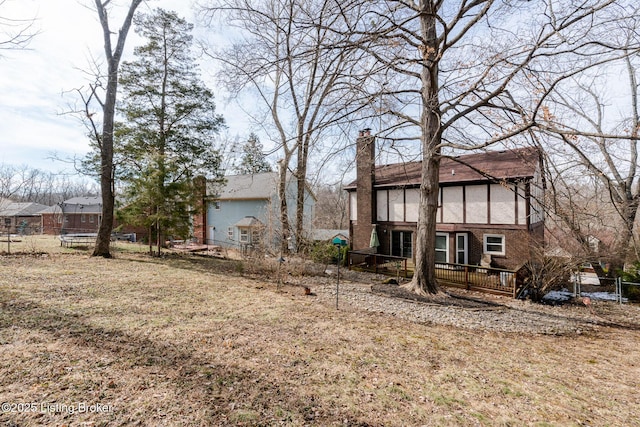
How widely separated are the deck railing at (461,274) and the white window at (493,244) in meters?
1.02

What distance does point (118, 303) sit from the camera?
6508 millimetres

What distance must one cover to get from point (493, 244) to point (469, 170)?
4060mm

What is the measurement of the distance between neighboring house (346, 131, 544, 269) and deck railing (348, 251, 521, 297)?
1.04 meters

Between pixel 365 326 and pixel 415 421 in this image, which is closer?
pixel 415 421

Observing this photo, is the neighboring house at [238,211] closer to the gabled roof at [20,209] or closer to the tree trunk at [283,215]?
the tree trunk at [283,215]

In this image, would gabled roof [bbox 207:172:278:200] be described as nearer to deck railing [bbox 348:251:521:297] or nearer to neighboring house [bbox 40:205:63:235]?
deck railing [bbox 348:251:521:297]

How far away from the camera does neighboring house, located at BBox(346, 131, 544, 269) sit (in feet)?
44.7

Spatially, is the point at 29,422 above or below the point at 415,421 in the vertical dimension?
above

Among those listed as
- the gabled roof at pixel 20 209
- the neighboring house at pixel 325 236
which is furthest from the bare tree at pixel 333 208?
the gabled roof at pixel 20 209

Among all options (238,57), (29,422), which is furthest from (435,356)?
(238,57)

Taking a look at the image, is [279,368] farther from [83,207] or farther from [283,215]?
[83,207]

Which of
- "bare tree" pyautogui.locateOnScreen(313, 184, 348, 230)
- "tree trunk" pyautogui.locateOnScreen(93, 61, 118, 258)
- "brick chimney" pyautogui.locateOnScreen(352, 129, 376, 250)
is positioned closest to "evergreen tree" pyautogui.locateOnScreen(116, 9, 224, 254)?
"tree trunk" pyautogui.locateOnScreen(93, 61, 118, 258)

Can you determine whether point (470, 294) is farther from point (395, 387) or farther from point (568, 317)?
point (395, 387)

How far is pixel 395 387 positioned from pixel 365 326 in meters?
2.36
